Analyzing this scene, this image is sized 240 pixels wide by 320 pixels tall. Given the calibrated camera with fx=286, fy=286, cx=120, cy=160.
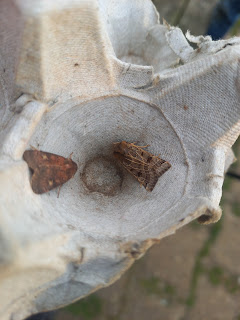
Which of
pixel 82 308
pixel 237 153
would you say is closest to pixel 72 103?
pixel 82 308

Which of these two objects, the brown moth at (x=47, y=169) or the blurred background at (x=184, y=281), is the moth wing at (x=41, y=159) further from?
the blurred background at (x=184, y=281)

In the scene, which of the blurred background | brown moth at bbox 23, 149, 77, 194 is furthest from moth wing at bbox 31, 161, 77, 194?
the blurred background

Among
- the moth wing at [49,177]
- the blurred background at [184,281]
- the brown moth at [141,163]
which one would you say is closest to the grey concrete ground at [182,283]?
the blurred background at [184,281]

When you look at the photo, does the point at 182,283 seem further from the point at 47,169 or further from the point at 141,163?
the point at 47,169

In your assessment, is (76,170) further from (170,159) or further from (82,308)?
(82,308)

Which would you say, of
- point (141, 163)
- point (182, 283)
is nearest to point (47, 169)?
point (141, 163)

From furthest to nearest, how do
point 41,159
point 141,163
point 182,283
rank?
point 182,283
point 141,163
point 41,159

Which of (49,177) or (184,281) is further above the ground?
(49,177)
